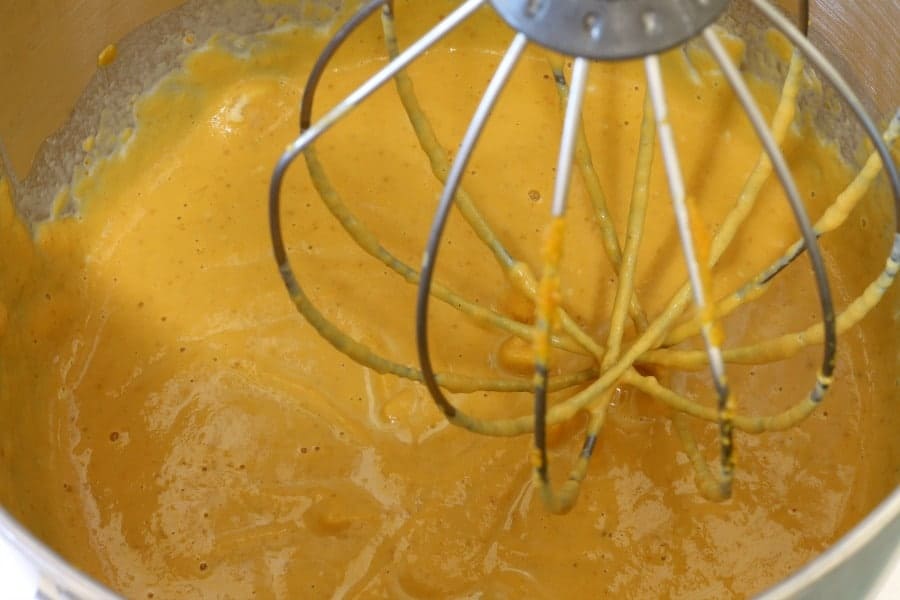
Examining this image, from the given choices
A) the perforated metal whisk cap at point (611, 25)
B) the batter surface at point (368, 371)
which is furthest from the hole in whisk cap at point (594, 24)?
the batter surface at point (368, 371)

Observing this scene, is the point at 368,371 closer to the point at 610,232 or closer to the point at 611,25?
the point at 610,232

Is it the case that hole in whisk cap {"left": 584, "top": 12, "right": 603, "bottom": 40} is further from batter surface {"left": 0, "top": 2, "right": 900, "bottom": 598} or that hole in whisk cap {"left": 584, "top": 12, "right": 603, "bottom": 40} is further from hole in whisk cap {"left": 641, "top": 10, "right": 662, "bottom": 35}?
batter surface {"left": 0, "top": 2, "right": 900, "bottom": 598}

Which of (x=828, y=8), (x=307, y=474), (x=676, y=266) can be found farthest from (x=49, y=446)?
(x=828, y=8)

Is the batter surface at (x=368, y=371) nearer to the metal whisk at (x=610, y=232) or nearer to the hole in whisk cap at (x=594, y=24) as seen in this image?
the metal whisk at (x=610, y=232)

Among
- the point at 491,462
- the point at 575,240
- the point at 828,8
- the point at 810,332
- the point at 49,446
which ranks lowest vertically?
the point at 49,446

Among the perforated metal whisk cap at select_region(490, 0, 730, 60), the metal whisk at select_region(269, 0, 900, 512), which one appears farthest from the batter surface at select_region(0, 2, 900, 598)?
the perforated metal whisk cap at select_region(490, 0, 730, 60)

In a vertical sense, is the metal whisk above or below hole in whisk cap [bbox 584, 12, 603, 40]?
below

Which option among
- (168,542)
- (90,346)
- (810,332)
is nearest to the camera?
(810,332)

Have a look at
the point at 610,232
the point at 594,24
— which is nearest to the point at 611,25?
the point at 594,24

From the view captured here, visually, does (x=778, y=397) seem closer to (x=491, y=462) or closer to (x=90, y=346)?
(x=491, y=462)
